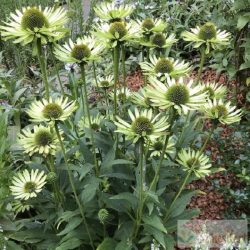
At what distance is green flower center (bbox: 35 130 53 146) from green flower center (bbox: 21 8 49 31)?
41cm

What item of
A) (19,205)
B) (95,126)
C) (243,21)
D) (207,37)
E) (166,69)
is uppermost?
(243,21)

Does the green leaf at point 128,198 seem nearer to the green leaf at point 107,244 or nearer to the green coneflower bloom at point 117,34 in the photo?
the green leaf at point 107,244

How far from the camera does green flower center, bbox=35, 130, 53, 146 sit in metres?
1.80

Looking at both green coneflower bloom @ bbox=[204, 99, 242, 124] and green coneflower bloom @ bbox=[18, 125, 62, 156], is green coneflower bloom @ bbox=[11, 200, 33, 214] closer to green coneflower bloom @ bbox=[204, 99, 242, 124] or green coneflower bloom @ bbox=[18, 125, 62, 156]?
green coneflower bloom @ bbox=[18, 125, 62, 156]

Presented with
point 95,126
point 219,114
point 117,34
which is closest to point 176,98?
point 219,114

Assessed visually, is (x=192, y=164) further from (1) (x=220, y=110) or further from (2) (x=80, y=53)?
(2) (x=80, y=53)

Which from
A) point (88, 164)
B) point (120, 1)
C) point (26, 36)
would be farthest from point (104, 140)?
point (120, 1)

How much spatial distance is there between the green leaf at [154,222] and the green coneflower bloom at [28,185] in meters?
0.40

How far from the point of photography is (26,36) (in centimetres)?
160

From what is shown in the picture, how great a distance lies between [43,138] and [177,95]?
0.56 m

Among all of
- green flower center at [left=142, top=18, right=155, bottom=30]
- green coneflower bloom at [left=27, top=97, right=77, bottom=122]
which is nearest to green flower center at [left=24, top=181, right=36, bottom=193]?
green coneflower bloom at [left=27, top=97, right=77, bottom=122]

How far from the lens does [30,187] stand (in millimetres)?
1854

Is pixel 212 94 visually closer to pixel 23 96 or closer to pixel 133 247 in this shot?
pixel 133 247

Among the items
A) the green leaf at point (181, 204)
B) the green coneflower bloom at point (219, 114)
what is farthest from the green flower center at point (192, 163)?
the green coneflower bloom at point (219, 114)
